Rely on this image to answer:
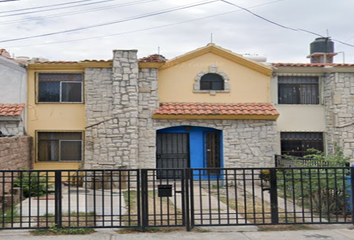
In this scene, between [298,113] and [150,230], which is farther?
[298,113]

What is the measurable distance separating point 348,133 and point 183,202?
33.3 ft

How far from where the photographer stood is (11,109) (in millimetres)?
14562

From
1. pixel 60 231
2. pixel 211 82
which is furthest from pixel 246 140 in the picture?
pixel 60 231

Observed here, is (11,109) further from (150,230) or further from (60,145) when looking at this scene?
(150,230)

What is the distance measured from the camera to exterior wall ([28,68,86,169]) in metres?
15.3

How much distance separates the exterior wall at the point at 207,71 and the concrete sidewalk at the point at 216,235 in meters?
8.40

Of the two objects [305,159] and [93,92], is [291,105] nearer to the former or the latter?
[305,159]

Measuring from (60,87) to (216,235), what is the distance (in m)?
9.99

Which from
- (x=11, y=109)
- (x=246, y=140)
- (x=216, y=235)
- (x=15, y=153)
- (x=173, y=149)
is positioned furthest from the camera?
(x=173, y=149)

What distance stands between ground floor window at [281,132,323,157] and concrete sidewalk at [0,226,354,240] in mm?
8464

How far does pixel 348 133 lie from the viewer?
15.6 metres

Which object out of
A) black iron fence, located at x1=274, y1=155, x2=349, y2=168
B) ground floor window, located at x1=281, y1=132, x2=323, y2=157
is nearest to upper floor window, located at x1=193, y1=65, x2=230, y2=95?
ground floor window, located at x1=281, y1=132, x2=323, y2=157

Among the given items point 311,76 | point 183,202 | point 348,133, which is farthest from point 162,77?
point 183,202

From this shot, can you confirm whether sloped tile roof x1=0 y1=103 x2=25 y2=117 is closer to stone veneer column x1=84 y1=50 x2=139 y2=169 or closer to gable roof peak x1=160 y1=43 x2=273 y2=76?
stone veneer column x1=84 y1=50 x2=139 y2=169
